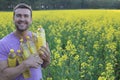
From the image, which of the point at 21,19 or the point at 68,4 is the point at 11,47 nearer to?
the point at 21,19

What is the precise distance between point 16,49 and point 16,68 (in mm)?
210

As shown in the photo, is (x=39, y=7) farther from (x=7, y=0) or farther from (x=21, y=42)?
(x=21, y=42)

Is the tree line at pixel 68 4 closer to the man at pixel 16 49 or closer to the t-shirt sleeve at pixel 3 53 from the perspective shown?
the man at pixel 16 49

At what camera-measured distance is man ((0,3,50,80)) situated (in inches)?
134

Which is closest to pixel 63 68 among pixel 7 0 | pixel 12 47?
pixel 12 47

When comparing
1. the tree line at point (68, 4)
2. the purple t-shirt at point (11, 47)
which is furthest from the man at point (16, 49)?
the tree line at point (68, 4)

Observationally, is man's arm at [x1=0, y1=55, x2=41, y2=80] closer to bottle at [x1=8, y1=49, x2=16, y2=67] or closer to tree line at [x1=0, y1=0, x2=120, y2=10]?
bottle at [x1=8, y1=49, x2=16, y2=67]

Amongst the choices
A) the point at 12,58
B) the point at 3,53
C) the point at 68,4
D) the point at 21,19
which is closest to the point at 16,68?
the point at 12,58

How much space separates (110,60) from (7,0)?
41.6 meters

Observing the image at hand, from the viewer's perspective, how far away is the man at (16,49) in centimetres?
340

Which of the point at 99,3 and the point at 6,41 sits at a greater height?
the point at 6,41

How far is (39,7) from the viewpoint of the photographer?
4950 centimetres

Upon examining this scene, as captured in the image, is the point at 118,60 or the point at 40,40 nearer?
the point at 40,40

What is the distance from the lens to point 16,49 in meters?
3.55
